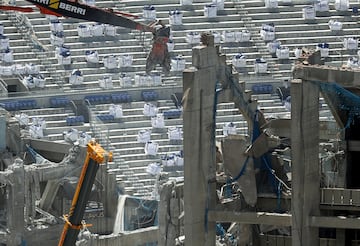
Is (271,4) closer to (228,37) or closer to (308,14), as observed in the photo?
(308,14)

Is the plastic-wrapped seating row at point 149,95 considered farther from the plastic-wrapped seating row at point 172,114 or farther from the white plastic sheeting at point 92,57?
the white plastic sheeting at point 92,57

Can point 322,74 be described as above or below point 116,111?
above

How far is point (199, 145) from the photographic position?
48.1 m

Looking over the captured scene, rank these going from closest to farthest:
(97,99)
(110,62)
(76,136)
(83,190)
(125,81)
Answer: (83,190) → (76,136) → (97,99) → (125,81) → (110,62)

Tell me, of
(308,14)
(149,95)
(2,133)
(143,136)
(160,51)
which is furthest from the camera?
(308,14)

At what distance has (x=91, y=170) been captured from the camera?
4522cm

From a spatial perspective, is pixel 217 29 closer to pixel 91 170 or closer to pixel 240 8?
pixel 240 8

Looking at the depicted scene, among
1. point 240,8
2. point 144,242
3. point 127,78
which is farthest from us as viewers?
point 240,8

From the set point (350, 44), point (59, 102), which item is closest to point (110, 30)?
point (59, 102)

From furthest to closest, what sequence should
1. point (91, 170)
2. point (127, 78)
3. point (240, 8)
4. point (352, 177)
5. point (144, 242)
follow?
point (240, 8) < point (127, 78) < point (144, 242) < point (352, 177) < point (91, 170)

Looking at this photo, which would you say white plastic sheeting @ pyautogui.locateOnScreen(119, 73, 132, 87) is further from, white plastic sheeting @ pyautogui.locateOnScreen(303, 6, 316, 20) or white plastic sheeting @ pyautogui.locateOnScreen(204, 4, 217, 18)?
white plastic sheeting @ pyautogui.locateOnScreen(303, 6, 316, 20)

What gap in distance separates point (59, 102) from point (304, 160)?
20.5 metres

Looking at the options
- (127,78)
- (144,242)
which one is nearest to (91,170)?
(144,242)

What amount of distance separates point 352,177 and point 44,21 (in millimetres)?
23131
